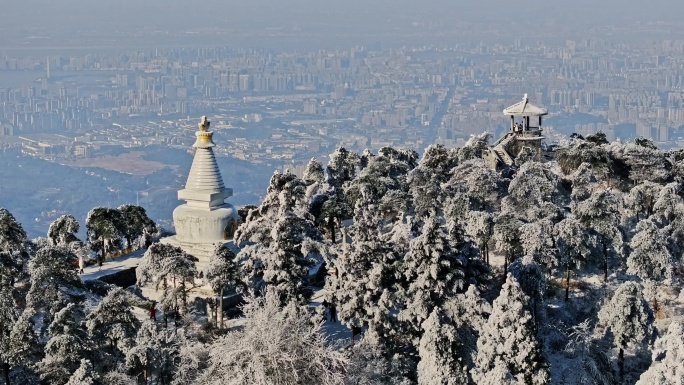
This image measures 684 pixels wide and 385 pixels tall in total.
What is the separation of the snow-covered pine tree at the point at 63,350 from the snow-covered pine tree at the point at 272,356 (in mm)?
3107

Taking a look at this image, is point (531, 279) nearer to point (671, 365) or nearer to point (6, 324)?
point (671, 365)

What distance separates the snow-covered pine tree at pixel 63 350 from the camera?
20.0m

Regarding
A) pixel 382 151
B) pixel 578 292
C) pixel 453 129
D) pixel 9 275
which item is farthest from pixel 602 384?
pixel 453 129

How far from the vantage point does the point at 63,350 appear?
1992 centimetres

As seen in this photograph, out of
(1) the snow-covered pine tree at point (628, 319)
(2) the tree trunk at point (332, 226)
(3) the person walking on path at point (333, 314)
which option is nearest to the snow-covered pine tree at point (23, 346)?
(3) the person walking on path at point (333, 314)

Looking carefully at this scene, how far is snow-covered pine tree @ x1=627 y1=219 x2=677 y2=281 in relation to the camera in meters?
27.8

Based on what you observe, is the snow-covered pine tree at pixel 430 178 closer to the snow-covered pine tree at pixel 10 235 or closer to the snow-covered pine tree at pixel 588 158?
the snow-covered pine tree at pixel 588 158

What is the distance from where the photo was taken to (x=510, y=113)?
45938 mm

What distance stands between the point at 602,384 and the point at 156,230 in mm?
16551

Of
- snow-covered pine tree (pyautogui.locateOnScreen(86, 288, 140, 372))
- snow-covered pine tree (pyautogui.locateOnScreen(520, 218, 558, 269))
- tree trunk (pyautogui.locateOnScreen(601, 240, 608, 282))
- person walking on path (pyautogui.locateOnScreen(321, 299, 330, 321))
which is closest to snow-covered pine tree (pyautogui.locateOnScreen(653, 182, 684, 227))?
tree trunk (pyautogui.locateOnScreen(601, 240, 608, 282))

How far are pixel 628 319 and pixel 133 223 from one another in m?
16.1

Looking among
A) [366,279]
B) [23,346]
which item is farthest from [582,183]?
[23,346]

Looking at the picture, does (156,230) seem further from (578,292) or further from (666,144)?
(666,144)

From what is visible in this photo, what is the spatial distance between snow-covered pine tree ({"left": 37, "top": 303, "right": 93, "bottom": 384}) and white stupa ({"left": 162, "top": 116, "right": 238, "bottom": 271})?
6323mm
